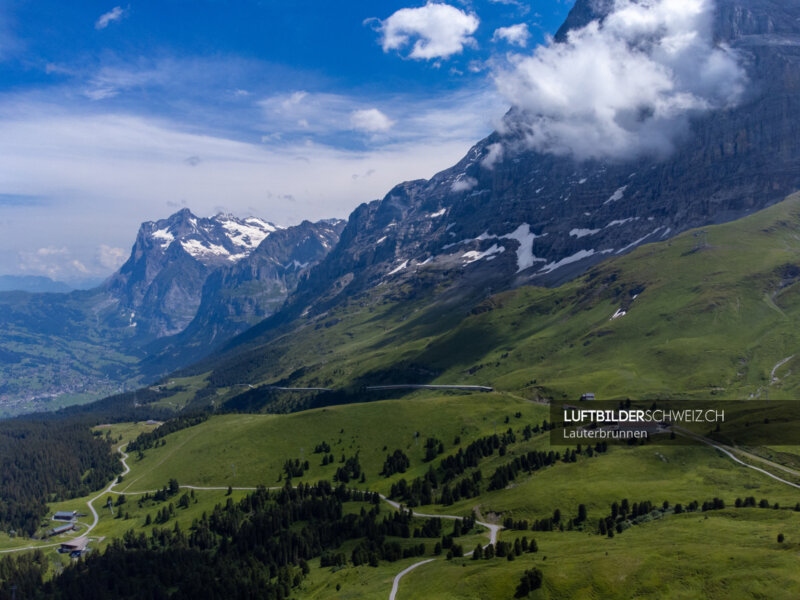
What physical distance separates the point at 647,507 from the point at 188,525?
145665mm

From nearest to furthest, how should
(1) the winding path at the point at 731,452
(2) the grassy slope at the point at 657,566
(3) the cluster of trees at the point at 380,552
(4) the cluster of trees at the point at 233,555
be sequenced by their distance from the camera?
(2) the grassy slope at the point at 657,566 < (3) the cluster of trees at the point at 380,552 < (1) the winding path at the point at 731,452 < (4) the cluster of trees at the point at 233,555

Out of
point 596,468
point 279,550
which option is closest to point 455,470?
point 596,468

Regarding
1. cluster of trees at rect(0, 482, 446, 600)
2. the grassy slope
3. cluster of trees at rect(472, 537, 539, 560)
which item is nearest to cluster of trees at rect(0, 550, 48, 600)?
cluster of trees at rect(0, 482, 446, 600)

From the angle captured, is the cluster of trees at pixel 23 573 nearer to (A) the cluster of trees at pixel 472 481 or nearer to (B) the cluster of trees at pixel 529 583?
(A) the cluster of trees at pixel 472 481

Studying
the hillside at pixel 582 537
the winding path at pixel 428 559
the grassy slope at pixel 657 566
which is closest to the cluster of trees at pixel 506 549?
the hillside at pixel 582 537

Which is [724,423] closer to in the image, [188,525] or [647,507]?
[647,507]

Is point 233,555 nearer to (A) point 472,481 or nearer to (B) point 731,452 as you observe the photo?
(A) point 472,481

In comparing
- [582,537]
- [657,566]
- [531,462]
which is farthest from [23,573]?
[657,566]

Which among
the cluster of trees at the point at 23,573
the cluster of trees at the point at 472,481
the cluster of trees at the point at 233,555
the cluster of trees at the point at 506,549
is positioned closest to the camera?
the cluster of trees at the point at 506,549

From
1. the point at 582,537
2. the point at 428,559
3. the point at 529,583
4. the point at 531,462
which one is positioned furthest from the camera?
the point at 531,462

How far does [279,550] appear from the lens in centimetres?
→ 16225

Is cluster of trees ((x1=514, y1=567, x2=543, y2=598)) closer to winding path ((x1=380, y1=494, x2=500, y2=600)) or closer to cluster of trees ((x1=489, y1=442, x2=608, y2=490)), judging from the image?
winding path ((x1=380, y1=494, x2=500, y2=600))

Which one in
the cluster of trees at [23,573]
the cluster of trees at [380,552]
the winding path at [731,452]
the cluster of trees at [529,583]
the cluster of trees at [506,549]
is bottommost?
the cluster of trees at [23,573]

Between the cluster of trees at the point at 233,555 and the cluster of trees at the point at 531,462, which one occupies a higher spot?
the cluster of trees at the point at 531,462
